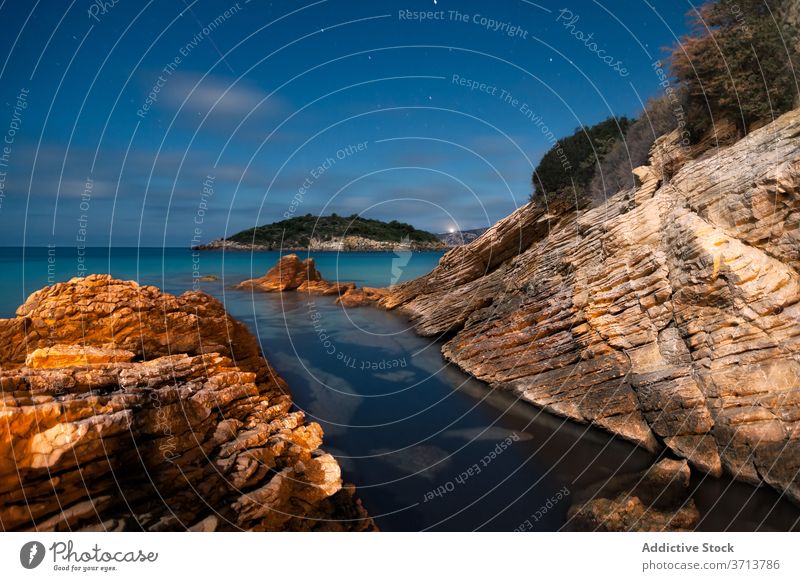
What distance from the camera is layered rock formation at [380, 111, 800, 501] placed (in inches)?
336

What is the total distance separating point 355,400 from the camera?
45.1ft

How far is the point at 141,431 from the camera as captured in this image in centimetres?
593

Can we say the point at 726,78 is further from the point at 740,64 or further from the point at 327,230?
the point at 327,230

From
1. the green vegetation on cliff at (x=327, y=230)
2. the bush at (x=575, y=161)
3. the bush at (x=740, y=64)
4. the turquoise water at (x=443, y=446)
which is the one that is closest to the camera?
the turquoise water at (x=443, y=446)

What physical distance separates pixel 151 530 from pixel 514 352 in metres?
12.1

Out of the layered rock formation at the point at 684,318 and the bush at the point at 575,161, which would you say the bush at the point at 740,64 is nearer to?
the layered rock formation at the point at 684,318

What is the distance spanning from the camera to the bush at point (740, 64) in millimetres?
11008

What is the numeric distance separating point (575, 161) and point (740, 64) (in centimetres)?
847

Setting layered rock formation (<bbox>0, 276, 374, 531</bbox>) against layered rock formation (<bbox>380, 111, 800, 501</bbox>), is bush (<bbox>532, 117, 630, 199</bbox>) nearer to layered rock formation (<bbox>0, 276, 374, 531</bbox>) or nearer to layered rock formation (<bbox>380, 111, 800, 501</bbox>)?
layered rock formation (<bbox>380, 111, 800, 501</bbox>)

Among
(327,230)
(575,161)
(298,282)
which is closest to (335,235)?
(327,230)

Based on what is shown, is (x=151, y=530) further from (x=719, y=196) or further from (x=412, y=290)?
(x=412, y=290)

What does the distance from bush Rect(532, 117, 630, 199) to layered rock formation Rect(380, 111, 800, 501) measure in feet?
15.6

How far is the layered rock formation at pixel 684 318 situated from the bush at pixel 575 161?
4.75 meters

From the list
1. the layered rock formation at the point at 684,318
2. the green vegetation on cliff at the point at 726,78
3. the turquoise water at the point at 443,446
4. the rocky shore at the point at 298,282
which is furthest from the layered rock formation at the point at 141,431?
the rocky shore at the point at 298,282
